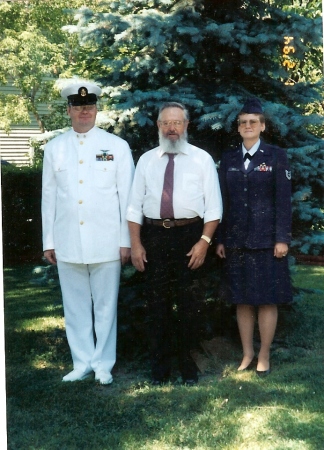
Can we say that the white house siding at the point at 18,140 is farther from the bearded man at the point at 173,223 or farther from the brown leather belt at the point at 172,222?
the brown leather belt at the point at 172,222

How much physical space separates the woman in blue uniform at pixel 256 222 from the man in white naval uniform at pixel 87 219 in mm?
703

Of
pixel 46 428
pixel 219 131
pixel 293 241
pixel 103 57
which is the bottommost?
pixel 46 428

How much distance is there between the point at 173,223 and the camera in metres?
4.48

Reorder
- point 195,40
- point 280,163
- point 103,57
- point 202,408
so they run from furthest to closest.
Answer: point 103,57 → point 195,40 → point 280,163 → point 202,408

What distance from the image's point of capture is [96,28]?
5.17 meters

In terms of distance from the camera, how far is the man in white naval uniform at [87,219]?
15.1ft

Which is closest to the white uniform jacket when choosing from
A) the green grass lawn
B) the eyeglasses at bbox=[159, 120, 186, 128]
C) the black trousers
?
the black trousers

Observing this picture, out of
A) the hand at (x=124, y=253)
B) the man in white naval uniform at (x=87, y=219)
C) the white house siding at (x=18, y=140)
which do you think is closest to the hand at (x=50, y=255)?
the man in white naval uniform at (x=87, y=219)

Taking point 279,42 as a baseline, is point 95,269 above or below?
below

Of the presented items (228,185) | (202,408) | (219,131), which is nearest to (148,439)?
(202,408)

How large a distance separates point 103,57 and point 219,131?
1.13 m

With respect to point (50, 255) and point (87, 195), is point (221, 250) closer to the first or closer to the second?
point (87, 195)

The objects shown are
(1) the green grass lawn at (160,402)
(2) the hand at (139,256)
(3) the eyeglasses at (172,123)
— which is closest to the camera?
(1) the green grass lawn at (160,402)

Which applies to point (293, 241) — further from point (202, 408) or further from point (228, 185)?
point (202, 408)
